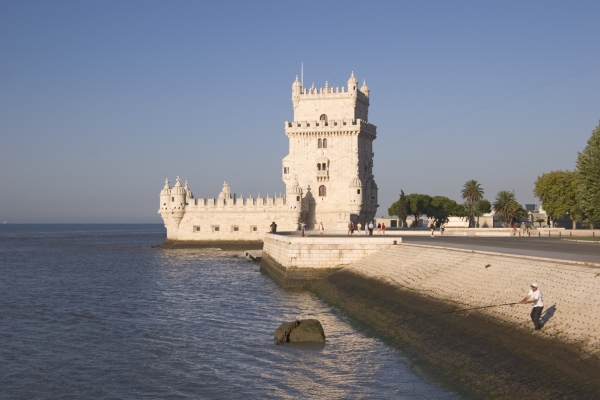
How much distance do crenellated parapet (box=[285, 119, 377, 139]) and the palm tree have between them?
37.3 meters

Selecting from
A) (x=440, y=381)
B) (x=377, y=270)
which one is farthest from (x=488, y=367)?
(x=377, y=270)

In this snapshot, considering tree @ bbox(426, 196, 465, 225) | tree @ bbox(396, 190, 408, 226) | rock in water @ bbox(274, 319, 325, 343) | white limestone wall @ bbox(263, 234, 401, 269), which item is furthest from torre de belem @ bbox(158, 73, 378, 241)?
rock in water @ bbox(274, 319, 325, 343)

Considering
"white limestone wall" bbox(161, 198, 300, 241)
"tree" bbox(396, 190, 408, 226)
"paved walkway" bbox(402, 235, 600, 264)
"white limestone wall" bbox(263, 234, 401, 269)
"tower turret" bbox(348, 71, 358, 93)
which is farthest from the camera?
"tree" bbox(396, 190, 408, 226)

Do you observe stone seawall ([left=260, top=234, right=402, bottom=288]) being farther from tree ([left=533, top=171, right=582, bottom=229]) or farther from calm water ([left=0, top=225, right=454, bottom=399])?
tree ([left=533, top=171, right=582, bottom=229])

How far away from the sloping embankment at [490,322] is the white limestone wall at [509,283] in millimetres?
38

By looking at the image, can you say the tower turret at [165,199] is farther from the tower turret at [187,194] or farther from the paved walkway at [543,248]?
the paved walkway at [543,248]

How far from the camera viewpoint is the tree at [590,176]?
47.2 meters

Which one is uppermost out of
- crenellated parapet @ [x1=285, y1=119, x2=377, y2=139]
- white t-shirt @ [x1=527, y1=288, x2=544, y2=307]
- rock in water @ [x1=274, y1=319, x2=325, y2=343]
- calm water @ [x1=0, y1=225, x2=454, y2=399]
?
crenellated parapet @ [x1=285, y1=119, x2=377, y2=139]

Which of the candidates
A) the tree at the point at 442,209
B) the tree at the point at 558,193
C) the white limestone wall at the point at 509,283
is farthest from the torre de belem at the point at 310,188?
the tree at the point at 442,209

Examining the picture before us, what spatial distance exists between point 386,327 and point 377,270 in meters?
9.70

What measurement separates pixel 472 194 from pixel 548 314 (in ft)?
286

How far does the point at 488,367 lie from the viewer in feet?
51.8

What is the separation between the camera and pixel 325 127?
2756 inches

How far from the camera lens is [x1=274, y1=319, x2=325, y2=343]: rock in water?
2256 cm
